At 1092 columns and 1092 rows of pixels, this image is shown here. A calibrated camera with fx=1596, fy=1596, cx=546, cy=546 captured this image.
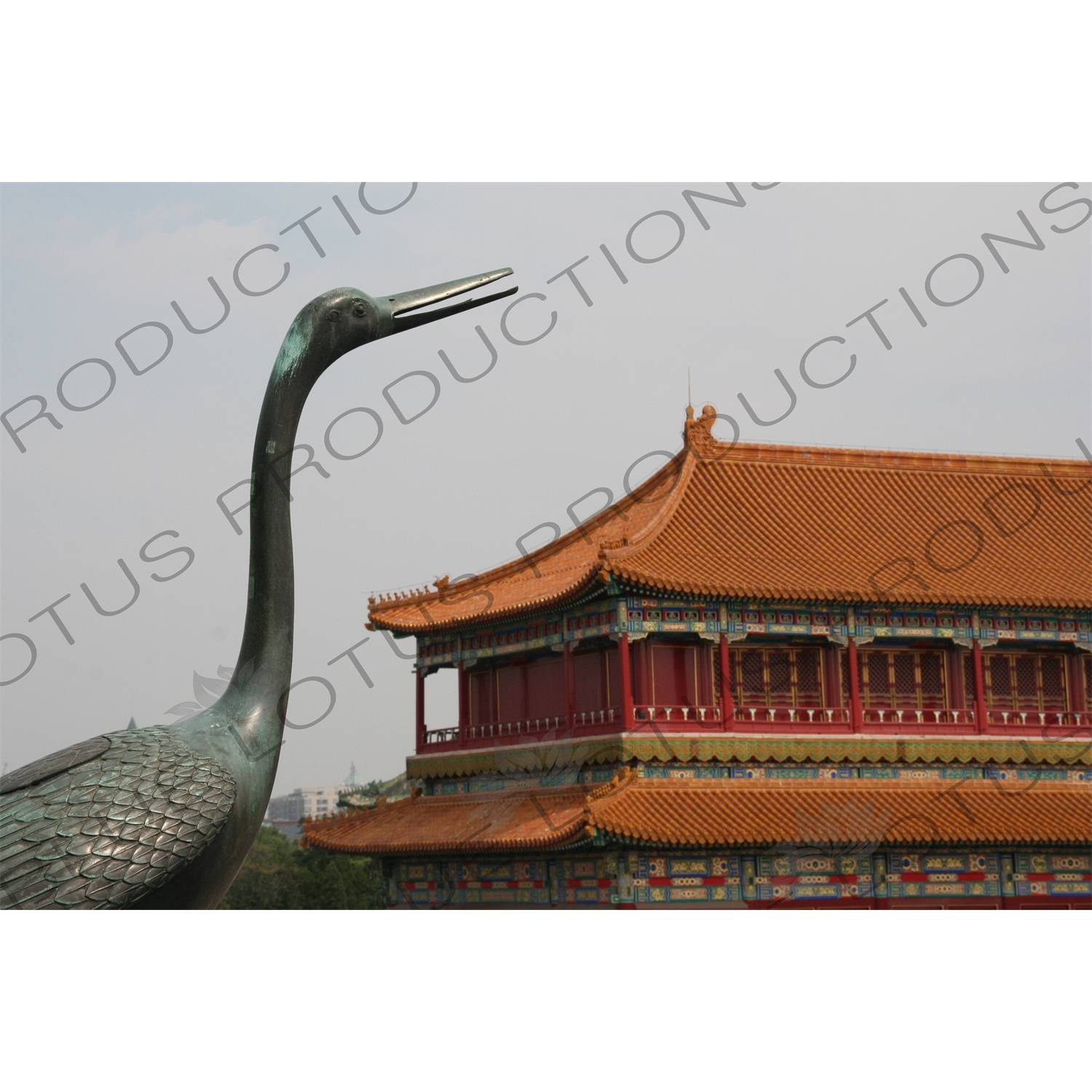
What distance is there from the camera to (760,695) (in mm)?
24406

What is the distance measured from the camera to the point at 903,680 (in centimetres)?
2531

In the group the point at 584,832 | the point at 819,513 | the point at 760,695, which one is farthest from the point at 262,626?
the point at 819,513

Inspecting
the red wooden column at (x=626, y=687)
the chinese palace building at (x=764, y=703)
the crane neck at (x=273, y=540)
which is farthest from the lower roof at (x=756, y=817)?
the crane neck at (x=273, y=540)

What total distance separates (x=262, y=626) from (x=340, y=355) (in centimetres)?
190

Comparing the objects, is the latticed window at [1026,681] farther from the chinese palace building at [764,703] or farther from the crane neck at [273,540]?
the crane neck at [273,540]

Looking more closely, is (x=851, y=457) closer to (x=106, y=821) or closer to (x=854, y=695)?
(x=854, y=695)

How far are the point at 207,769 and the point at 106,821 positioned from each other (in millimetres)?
678

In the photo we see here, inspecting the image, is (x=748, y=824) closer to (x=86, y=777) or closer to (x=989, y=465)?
(x=989, y=465)

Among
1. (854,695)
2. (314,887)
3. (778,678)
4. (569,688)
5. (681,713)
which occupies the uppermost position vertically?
(778,678)

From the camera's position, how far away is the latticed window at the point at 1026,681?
1020 inches

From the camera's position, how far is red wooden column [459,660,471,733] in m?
26.5

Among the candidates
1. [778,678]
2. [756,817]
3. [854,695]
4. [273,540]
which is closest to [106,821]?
[273,540]

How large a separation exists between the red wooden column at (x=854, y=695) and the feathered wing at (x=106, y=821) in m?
15.7

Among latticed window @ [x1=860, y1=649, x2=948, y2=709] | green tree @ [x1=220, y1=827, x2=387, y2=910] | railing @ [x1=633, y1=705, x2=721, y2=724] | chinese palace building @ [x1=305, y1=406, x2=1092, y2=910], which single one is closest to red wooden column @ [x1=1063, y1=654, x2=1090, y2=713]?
chinese palace building @ [x1=305, y1=406, x2=1092, y2=910]
